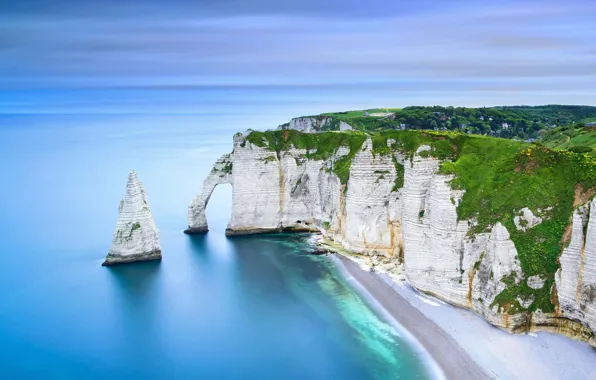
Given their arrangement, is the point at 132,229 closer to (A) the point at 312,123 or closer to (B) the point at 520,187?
(B) the point at 520,187

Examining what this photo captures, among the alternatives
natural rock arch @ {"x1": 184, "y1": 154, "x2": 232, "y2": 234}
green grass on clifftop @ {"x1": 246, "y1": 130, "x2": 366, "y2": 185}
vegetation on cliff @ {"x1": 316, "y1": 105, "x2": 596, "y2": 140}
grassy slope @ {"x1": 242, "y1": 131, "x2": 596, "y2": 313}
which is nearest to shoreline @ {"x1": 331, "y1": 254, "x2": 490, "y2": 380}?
grassy slope @ {"x1": 242, "y1": 131, "x2": 596, "y2": 313}

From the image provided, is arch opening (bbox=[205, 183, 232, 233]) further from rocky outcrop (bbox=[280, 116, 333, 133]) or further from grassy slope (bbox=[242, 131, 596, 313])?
grassy slope (bbox=[242, 131, 596, 313])

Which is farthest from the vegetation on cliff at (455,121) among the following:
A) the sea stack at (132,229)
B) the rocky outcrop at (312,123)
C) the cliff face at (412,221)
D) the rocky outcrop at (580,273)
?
the rocky outcrop at (580,273)

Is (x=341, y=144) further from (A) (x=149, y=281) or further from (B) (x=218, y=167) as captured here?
(A) (x=149, y=281)

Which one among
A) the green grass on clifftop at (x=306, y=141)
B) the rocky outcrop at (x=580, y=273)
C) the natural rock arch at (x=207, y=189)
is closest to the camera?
the rocky outcrop at (x=580, y=273)

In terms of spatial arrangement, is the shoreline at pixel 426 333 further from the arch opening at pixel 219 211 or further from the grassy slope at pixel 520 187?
the arch opening at pixel 219 211

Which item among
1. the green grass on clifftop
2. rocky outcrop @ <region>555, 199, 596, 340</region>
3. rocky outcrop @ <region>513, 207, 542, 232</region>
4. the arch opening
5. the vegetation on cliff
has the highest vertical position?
the vegetation on cliff
